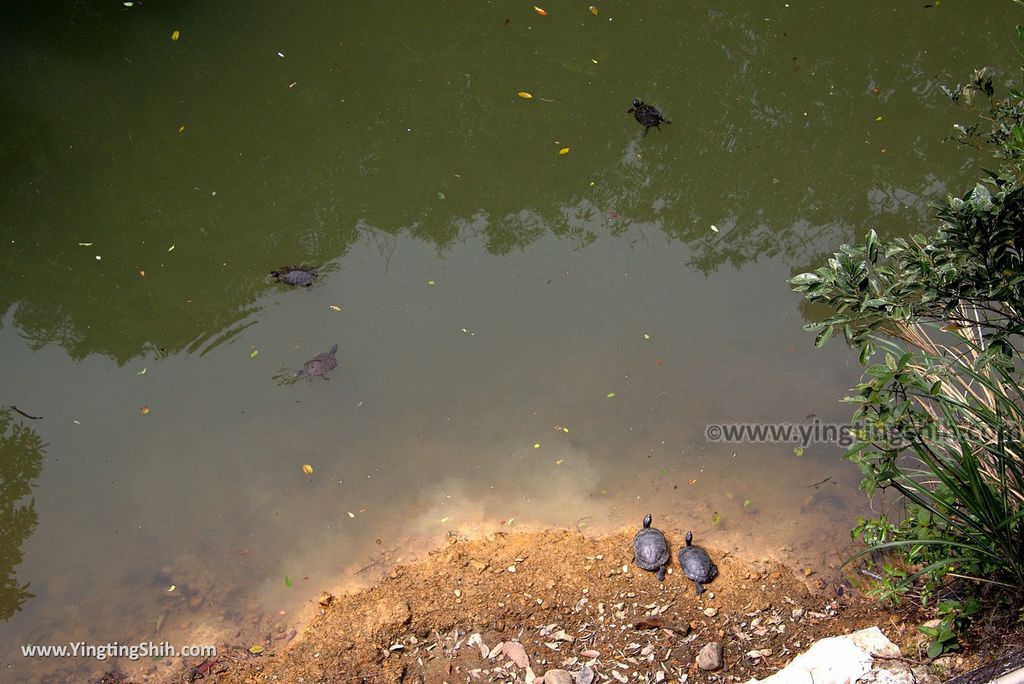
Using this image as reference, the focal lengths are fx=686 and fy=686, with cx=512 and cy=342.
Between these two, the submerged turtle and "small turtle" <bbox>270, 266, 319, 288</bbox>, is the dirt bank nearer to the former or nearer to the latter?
"small turtle" <bbox>270, 266, 319, 288</bbox>

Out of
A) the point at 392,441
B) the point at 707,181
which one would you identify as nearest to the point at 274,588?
the point at 392,441

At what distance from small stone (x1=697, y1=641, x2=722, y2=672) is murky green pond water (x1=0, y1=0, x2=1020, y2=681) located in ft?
2.46

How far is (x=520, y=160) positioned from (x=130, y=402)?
142 inches

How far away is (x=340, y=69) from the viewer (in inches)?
275

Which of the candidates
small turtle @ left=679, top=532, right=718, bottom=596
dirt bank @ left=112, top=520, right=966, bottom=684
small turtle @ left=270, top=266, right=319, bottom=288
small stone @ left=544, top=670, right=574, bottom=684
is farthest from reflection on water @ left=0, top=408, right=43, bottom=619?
small turtle @ left=679, top=532, right=718, bottom=596

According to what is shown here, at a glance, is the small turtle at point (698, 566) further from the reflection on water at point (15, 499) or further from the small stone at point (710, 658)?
the reflection on water at point (15, 499)

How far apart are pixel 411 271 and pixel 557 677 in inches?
124

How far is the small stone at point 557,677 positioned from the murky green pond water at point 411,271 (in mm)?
946

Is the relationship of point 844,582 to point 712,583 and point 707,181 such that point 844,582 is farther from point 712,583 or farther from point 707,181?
point 707,181

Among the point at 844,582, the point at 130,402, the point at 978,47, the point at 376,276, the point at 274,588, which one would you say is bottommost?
the point at 844,582

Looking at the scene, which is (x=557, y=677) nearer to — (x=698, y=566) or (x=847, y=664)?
(x=698, y=566)

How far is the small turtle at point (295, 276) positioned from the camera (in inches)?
204

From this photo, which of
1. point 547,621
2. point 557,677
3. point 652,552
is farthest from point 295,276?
point 557,677

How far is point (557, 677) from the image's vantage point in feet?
10.3
